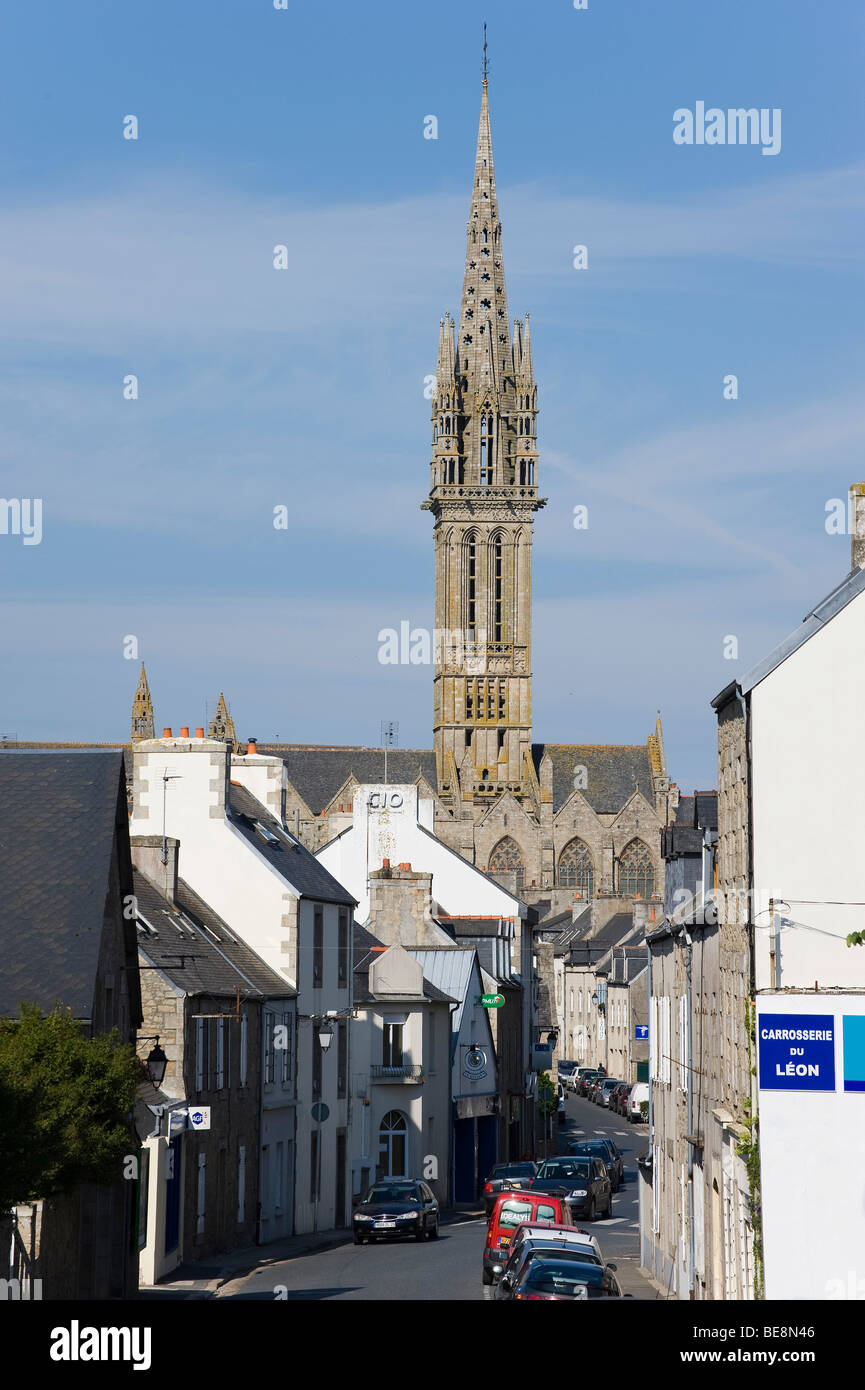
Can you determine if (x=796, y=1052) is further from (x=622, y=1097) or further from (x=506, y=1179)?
(x=622, y=1097)

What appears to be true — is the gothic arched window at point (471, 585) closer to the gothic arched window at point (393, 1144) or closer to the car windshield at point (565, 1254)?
the gothic arched window at point (393, 1144)

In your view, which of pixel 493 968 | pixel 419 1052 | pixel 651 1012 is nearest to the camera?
pixel 651 1012

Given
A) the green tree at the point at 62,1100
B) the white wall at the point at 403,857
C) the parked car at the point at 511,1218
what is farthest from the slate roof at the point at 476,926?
the green tree at the point at 62,1100

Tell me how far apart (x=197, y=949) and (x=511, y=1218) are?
364 inches

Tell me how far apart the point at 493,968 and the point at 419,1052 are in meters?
13.0

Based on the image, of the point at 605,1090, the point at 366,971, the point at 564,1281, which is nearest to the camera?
the point at 564,1281

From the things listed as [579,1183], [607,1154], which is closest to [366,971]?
[579,1183]

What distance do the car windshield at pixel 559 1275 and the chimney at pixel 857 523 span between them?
944cm

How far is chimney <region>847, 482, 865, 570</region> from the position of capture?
24484mm

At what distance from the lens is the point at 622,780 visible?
148 metres

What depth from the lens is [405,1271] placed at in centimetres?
3055
